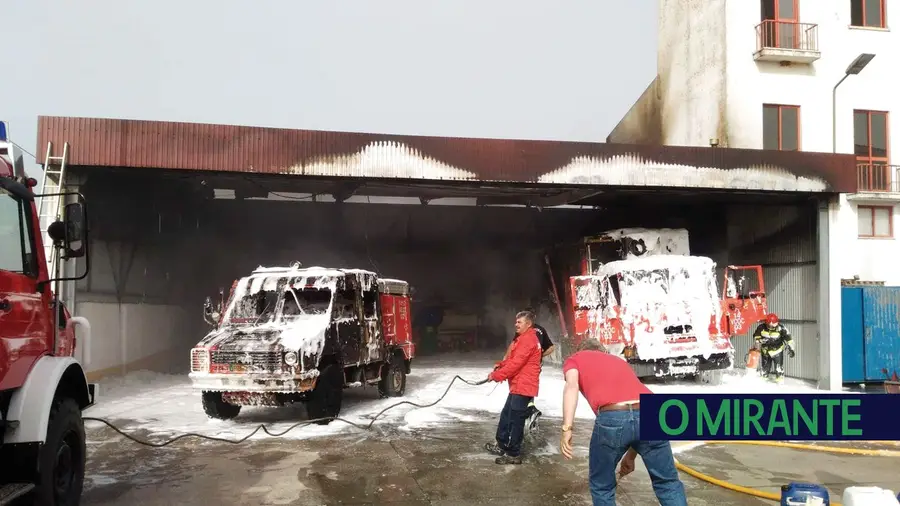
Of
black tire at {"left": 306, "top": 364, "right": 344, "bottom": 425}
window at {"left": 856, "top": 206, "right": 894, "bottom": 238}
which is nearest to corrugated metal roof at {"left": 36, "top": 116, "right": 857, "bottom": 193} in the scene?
black tire at {"left": 306, "top": 364, "right": 344, "bottom": 425}

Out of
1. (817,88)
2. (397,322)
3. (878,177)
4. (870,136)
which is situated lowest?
(397,322)

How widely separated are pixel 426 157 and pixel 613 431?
30.2 feet

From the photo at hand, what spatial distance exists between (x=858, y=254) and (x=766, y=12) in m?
8.24

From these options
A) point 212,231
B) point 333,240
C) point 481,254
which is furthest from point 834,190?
point 212,231

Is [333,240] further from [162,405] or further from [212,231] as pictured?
[162,405]

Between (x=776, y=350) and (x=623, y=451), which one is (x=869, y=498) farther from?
(x=776, y=350)

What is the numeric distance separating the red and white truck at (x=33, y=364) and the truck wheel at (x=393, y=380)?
7070mm

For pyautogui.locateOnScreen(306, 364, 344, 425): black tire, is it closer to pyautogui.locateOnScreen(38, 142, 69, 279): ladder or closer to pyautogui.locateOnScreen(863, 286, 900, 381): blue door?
pyautogui.locateOnScreen(38, 142, 69, 279): ladder

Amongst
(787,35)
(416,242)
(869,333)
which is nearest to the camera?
(869,333)

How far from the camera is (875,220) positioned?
77.0 ft

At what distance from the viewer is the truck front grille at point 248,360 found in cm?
947

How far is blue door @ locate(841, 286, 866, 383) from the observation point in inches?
610

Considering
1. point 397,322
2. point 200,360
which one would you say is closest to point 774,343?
point 397,322

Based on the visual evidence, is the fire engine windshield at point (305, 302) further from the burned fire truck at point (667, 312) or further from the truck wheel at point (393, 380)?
the burned fire truck at point (667, 312)
